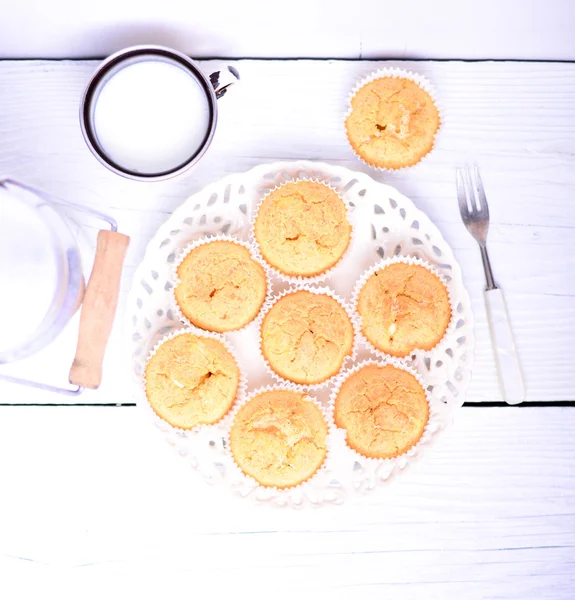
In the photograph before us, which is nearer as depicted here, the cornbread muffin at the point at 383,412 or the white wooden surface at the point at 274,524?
the cornbread muffin at the point at 383,412

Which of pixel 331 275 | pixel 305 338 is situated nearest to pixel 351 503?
pixel 305 338

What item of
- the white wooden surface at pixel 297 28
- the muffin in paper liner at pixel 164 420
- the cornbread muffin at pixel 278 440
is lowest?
the cornbread muffin at pixel 278 440

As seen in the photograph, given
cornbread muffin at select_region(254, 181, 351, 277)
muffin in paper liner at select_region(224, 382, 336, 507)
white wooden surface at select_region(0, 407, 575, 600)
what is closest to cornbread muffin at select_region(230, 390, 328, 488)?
muffin in paper liner at select_region(224, 382, 336, 507)

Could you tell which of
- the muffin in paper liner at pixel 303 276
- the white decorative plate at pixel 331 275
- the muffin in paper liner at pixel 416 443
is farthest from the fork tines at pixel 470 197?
the muffin in paper liner at pixel 416 443

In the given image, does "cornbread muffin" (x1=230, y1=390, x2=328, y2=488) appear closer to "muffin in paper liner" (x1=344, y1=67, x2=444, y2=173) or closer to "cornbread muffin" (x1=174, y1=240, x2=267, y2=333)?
"cornbread muffin" (x1=174, y1=240, x2=267, y2=333)

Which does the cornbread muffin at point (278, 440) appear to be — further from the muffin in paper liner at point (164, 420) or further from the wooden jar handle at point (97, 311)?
the wooden jar handle at point (97, 311)

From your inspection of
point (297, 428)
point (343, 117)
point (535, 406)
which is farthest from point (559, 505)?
point (343, 117)
